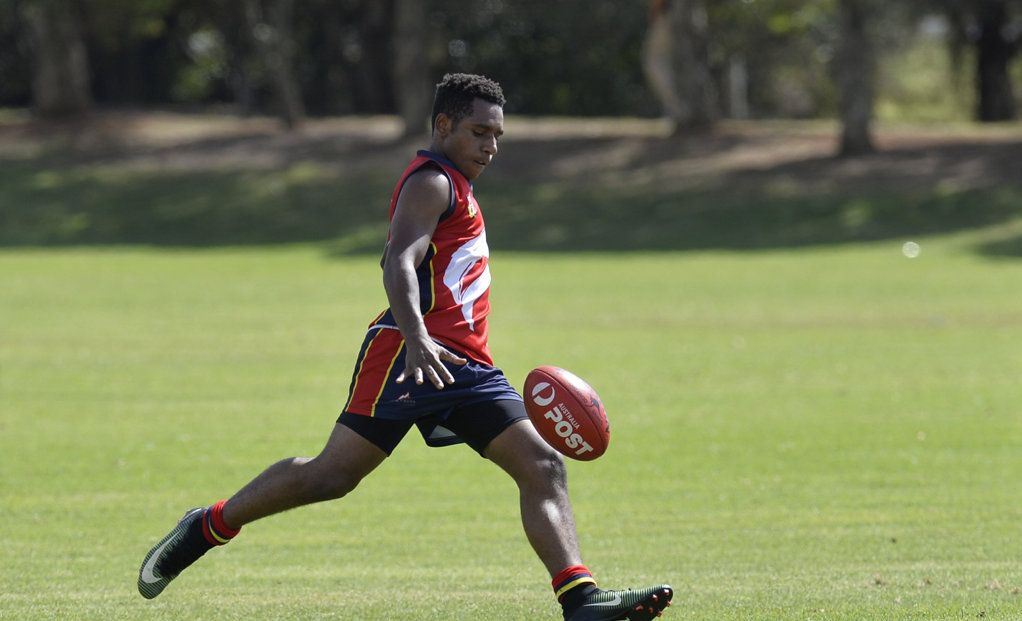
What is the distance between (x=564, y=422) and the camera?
6.54 meters

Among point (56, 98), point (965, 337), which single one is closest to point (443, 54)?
point (56, 98)

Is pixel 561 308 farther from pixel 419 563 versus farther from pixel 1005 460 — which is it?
pixel 419 563

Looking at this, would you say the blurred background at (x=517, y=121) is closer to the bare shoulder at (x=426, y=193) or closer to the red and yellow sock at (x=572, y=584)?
the bare shoulder at (x=426, y=193)

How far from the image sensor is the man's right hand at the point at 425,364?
6031 millimetres

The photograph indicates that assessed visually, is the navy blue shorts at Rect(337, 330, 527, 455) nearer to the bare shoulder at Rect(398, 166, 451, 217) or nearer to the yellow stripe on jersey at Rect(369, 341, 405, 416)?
the yellow stripe on jersey at Rect(369, 341, 405, 416)

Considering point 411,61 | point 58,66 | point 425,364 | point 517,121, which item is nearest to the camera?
point 425,364

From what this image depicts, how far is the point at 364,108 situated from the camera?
56719 millimetres

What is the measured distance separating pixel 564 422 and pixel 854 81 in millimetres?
36448

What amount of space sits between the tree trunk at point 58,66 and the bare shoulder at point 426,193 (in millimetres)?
41770

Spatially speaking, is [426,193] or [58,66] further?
[58,66]

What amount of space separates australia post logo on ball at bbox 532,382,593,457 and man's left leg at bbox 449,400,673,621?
81 mm

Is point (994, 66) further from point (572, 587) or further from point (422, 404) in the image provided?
point (572, 587)

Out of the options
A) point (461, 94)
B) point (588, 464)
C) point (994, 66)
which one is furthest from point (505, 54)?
point (461, 94)

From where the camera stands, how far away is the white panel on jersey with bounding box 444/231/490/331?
21.4 feet
